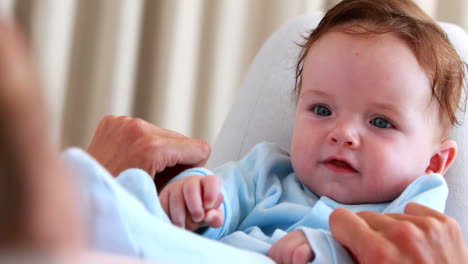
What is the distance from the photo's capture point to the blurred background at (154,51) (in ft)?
7.92

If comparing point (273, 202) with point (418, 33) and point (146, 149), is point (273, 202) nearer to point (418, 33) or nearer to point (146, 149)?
point (146, 149)

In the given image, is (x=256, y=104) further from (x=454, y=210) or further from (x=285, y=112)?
(x=454, y=210)

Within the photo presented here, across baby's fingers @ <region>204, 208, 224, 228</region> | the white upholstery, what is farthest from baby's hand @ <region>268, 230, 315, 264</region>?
the white upholstery

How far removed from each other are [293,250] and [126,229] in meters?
0.33

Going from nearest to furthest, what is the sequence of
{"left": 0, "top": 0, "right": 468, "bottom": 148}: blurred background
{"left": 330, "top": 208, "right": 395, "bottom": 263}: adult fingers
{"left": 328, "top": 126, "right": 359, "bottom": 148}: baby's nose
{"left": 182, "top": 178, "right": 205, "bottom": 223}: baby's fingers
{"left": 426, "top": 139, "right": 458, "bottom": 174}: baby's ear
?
1. {"left": 330, "top": 208, "right": 395, "bottom": 263}: adult fingers
2. {"left": 182, "top": 178, "right": 205, "bottom": 223}: baby's fingers
3. {"left": 328, "top": 126, "right": 359, "bottom": 148}: baby's nose
4. {"left": 426, "top": 139, "right": 458, "bottom": 174}: baby's ear
5. {"left": 0, "top": 0, "right": 468, "bottom": 148}: blurred background

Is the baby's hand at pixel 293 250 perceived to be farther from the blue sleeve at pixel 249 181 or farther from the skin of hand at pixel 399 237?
the blue sleeve at pixel 249 181

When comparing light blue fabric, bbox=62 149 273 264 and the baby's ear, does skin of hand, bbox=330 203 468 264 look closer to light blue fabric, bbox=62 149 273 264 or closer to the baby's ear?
light blue fabric, bbox=62 149 273 264

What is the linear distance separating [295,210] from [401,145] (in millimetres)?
Answer: 216

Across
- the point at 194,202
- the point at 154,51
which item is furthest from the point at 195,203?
the point at 154,51

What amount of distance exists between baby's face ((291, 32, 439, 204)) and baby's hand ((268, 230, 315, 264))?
0.82ft

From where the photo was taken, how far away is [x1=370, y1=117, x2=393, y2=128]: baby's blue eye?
1043mm

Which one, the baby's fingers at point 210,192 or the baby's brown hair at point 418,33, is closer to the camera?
the baby's fingers at point 210,192

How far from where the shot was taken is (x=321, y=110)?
109 cm

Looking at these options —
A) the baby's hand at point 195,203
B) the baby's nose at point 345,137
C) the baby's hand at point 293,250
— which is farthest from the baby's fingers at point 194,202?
the baby's nose at point 345,137
